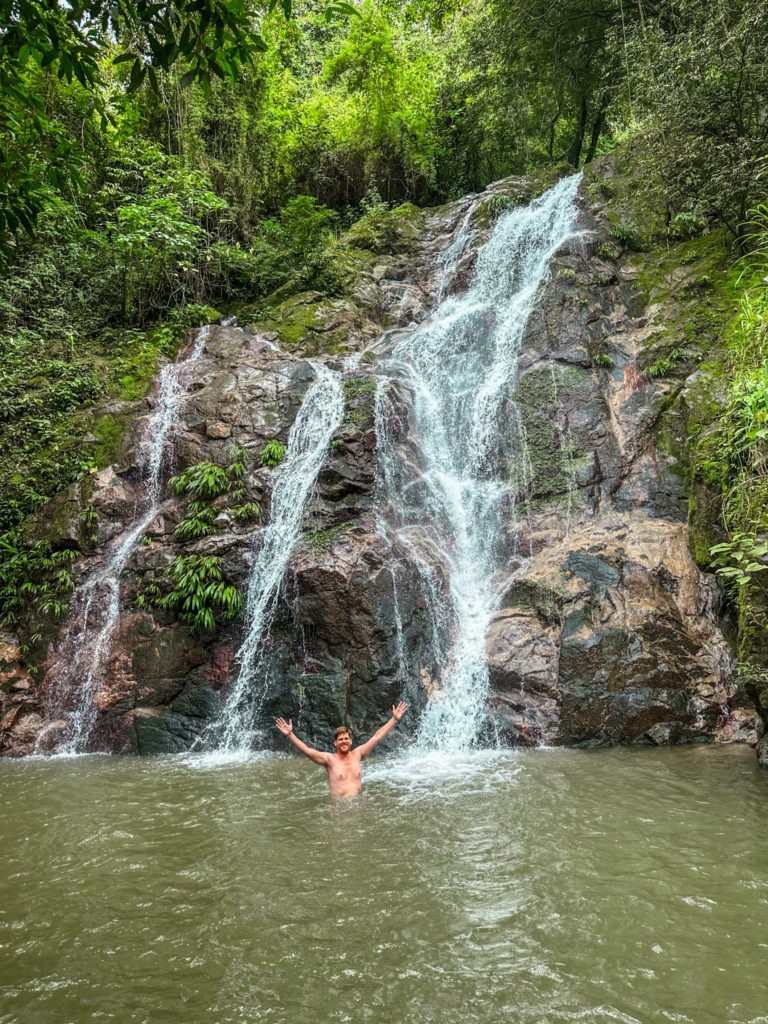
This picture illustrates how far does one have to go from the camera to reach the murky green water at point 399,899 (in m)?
2.95

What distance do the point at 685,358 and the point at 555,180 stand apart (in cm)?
800

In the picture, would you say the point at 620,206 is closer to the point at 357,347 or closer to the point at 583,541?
the point at 357,347

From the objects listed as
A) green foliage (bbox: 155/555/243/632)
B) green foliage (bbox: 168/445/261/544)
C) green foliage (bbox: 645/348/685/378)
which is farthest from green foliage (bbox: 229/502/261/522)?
green foliage (bbox: 645/348/685/378)

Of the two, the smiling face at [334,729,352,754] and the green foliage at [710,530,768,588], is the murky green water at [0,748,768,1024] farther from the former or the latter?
the green foliage at [710,530,768,588]

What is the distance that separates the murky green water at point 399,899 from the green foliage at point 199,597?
264 cm

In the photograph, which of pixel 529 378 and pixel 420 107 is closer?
pixel 529 378

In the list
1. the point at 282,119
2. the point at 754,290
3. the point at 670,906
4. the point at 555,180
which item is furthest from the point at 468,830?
the point at 282,119

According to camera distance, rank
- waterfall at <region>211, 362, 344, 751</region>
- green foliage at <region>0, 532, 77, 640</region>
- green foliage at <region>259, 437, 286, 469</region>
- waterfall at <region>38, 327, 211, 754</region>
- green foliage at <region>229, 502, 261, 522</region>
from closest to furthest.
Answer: waterfall at <region>211, 362, 344, 751</region> → waterfall at <region>38, 327, 211, 754</region> → green foliage at <region>0, 532, 77, 640</region> → green foliage at <region>229, 502, 261, 522</region> → green foliage at <region>259, 437, 286, 469</region>

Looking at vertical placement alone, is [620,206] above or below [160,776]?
above

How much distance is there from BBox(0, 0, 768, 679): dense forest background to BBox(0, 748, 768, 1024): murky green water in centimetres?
267

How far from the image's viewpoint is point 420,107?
721 inches

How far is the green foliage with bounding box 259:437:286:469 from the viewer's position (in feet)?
33.1

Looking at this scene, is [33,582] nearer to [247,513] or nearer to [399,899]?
[247,513]

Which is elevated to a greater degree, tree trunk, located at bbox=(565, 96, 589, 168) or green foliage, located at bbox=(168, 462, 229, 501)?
tree trunk, located at bbox=(565, 96, 589, 168)
